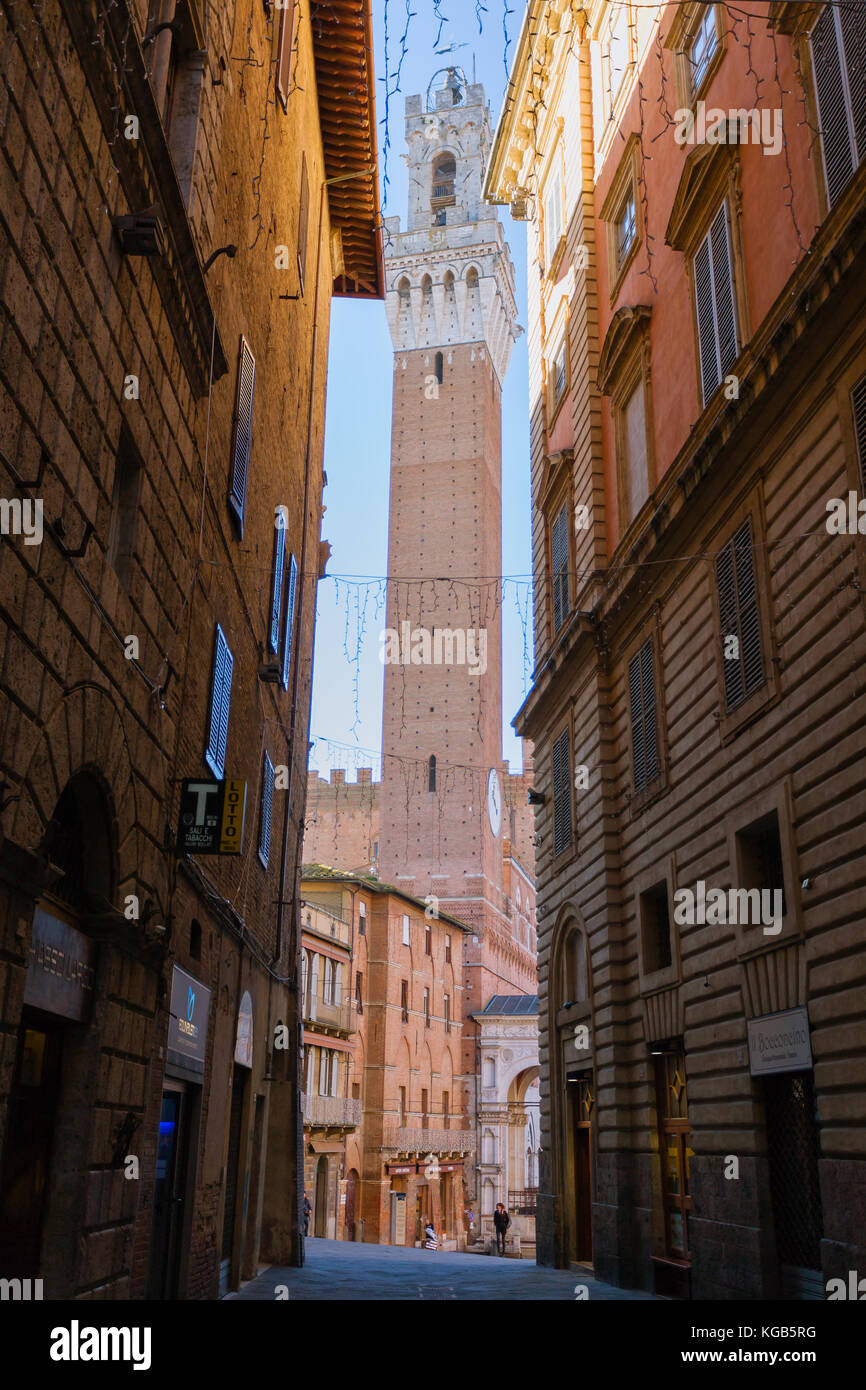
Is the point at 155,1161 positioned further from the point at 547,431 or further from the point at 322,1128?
the point at 322,1128

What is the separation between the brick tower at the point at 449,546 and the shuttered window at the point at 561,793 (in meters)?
34.0

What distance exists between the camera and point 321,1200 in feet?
124

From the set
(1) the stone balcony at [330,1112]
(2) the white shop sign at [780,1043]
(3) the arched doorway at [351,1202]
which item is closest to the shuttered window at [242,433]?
(2) the white shop sign at [780,1043]

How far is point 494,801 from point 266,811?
1767 inches

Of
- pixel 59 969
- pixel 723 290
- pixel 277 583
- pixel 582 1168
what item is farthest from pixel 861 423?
pixel 582 1168

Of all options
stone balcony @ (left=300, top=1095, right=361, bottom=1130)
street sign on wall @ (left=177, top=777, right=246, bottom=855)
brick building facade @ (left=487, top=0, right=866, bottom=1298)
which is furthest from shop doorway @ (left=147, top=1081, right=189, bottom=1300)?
stone balcony @ (left=300, top=1095, right=361, bottom=1130)

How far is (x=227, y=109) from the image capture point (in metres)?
10.3

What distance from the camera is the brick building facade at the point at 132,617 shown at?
525 cm

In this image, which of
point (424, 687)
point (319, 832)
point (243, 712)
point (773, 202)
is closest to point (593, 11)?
point (773, 202)

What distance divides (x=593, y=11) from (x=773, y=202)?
1010 centimetres

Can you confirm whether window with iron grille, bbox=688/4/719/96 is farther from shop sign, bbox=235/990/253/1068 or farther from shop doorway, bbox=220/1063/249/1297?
shop doorway, bbox=220/1063/249/1297

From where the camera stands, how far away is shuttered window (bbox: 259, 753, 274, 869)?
14.3 metres

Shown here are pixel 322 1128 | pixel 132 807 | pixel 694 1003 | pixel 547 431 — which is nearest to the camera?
pixel 132 807

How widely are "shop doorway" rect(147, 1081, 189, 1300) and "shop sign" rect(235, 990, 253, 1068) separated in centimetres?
251
